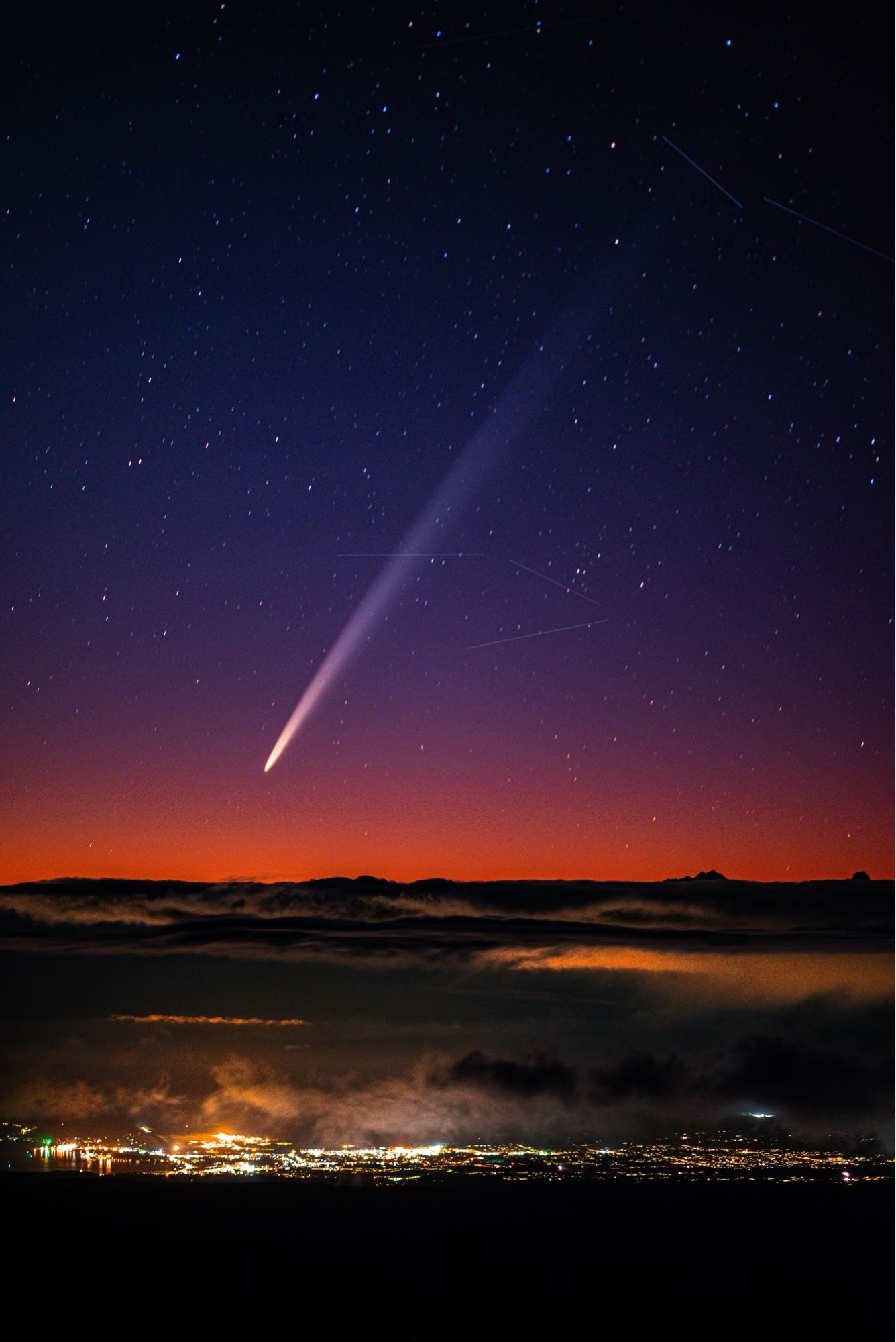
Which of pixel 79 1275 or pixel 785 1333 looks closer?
pixel 785 1333

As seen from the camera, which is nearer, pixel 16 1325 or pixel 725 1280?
pixel 16 1325

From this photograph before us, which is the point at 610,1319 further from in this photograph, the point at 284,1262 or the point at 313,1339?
the point at 284,1262

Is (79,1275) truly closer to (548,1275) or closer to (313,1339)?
(313,1339)

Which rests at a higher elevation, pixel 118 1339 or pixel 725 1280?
pixel 118 1339

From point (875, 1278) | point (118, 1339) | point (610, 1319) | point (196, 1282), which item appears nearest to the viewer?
point (118, 1339)

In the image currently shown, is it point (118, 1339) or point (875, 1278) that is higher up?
point (118, 1339)

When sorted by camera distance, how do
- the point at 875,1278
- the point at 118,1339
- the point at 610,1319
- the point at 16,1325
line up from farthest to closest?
the point at 875,1278 < the point at 610,1319 < the point at 16,1325 < the point at 118,1339

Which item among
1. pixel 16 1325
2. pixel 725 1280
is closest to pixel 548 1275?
pixel 725 1280

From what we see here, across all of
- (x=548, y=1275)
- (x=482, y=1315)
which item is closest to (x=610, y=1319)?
(x=482, y=1315)

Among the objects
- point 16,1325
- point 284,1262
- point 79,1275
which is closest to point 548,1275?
point 284,1262

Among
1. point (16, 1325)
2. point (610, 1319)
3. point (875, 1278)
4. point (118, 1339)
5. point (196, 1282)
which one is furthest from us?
point (875, 1278)
